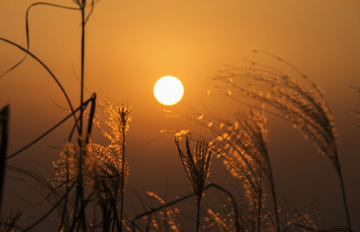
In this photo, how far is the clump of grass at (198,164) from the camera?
184 cm

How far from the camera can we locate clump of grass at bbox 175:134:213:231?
1.84 m

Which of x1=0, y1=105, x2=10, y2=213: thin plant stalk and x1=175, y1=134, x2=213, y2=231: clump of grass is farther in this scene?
x1=175, y1=134, x2=213, y2=231: clump of grass

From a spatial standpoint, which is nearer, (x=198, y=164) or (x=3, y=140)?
(x=3, y=140)

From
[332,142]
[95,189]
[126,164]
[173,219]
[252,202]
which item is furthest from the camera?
[126,164]

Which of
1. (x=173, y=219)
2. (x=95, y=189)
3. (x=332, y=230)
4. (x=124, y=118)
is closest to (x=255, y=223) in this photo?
(x=332, y=230)

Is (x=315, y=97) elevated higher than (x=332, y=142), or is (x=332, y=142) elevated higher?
(x=315, y=97)

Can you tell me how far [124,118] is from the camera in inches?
75.7

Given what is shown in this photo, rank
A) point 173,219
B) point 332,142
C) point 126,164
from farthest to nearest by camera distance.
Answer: point 126,164
point 173,219
point 332,142

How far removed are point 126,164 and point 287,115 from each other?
1.03 metres

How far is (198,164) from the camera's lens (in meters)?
1.87

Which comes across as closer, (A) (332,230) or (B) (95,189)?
(B) (95,189)

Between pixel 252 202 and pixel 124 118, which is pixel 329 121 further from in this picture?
pixel 124 118

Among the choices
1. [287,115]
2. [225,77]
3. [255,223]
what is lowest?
[255,223]

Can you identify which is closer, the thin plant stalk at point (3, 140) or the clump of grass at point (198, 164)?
the thin plant stalk at point (3, 140)
